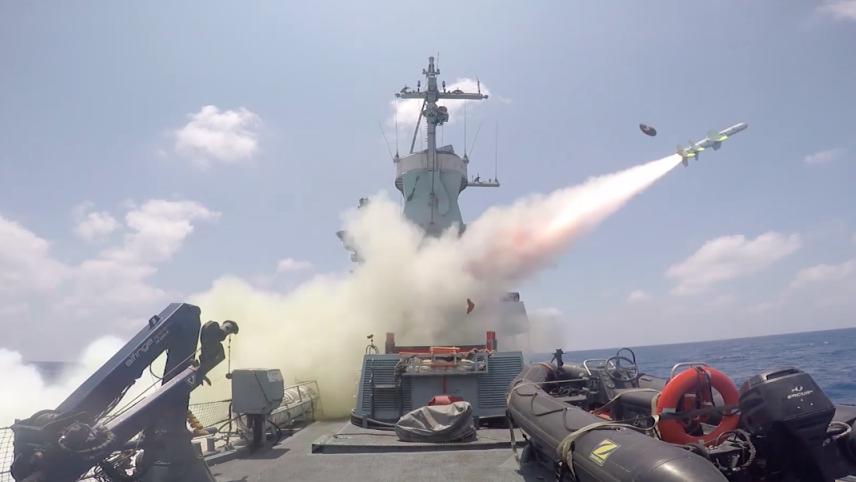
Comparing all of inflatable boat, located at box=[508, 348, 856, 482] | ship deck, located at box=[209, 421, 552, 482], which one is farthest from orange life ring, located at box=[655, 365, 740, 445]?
ship deck, located at box=[209, 421, 552, 482]

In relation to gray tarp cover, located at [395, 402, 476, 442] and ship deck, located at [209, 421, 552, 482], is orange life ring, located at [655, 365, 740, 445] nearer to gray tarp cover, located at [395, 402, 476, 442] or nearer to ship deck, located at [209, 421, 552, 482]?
ship deck, located at [209, 421, 552, 482]

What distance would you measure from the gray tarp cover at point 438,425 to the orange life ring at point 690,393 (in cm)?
434

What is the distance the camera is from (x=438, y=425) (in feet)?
32.6

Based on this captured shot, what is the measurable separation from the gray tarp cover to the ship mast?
13207 millimetres

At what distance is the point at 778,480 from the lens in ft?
Answer: 18.2

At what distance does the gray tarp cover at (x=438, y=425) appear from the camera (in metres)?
9.82

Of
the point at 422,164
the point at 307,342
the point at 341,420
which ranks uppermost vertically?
the point at 422,164

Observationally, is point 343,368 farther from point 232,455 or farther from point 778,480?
point 778,480

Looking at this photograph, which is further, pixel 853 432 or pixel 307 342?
pixel 307 342

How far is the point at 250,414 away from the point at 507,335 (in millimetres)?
13383

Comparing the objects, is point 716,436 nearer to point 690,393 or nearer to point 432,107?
point 690,393

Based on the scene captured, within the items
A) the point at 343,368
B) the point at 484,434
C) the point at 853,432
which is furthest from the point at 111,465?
the point at 343,368

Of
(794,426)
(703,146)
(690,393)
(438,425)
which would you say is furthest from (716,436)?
(703,146)

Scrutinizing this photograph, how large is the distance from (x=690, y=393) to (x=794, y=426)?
137 cm
